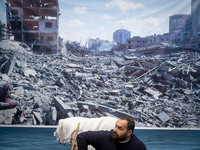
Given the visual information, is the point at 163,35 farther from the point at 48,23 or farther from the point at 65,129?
the point at 65,129

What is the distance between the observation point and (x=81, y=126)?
155cm

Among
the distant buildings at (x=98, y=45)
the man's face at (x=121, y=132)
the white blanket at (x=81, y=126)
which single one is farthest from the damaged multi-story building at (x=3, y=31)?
the man's face at (x=121, y=132)

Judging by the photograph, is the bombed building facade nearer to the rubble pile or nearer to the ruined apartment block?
the rubble pile

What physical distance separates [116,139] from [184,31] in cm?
360

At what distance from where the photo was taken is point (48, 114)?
11.2 feet

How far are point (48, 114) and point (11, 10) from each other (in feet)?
8.46

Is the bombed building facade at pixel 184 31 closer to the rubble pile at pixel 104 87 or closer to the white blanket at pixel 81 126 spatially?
the rubble pile at pixel 104 87

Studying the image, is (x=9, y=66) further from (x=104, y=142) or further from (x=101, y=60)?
(x=104, y=142)

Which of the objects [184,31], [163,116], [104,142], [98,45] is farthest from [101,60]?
[104,142]

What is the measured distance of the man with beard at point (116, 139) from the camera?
1110 mm

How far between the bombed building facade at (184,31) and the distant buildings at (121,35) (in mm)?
625

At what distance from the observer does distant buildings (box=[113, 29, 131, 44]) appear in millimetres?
4070

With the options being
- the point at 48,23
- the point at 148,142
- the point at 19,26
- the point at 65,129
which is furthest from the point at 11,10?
the point at 148,142

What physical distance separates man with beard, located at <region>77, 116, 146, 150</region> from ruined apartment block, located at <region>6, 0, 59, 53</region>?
3132 millimetres
